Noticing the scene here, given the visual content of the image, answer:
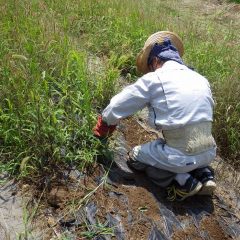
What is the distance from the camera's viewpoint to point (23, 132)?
9.42ft

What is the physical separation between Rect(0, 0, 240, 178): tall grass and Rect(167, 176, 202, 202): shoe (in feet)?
2.06

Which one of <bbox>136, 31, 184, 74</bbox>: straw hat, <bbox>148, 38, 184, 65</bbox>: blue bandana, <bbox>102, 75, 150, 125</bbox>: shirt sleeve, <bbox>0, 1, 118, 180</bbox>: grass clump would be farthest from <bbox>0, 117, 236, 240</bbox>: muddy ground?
<bbox>148, 38, 184, 65</bbox>: blue bandana

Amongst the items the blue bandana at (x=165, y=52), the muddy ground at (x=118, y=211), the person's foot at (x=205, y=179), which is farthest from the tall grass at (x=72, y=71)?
the person's foot at (x=205, y=179)

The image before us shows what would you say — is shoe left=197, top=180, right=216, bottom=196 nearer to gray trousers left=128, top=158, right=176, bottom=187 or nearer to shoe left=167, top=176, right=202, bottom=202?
shoe left=167, top=176, right=202, bottom=202

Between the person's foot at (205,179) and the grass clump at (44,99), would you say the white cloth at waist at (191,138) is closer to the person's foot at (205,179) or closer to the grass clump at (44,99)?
the person's foot at (205,179)

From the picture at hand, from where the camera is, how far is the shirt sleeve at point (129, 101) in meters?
2.88

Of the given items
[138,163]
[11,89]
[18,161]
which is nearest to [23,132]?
[18,161]

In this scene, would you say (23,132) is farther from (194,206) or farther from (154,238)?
(194,206)

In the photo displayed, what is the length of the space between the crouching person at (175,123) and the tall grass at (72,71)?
0.33 metres

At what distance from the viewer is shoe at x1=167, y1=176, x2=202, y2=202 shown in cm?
287

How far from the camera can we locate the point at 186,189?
288 centimetres

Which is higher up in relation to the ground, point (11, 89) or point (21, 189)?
point (11, 89)

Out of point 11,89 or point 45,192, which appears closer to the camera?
point 45,192

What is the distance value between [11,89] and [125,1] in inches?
123
